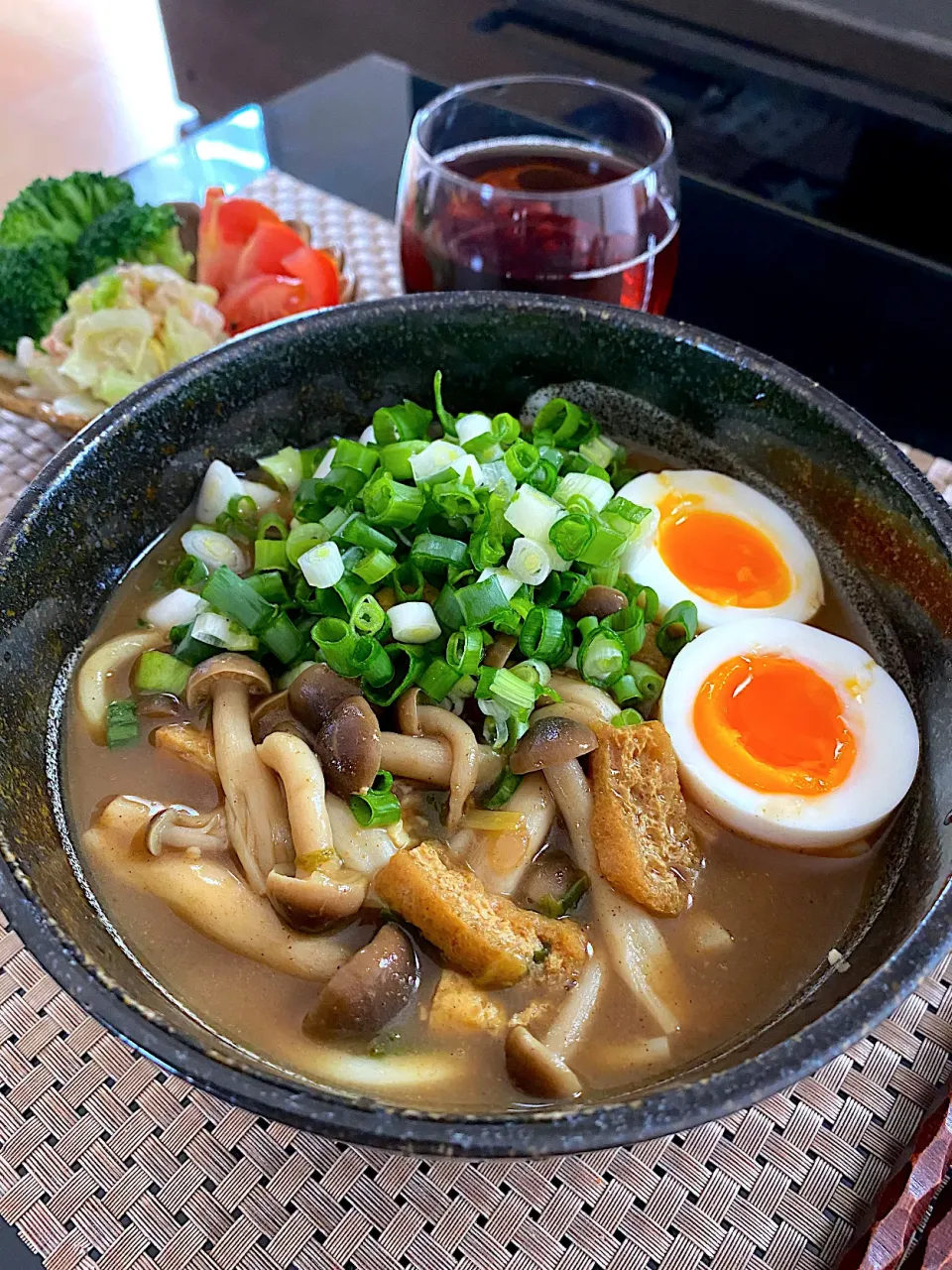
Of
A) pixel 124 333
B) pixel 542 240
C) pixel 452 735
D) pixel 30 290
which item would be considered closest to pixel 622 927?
pixel 452 735

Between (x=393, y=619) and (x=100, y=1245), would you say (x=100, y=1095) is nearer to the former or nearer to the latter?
(x=100, y=1245)

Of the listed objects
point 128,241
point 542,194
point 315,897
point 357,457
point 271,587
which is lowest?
point 315,897

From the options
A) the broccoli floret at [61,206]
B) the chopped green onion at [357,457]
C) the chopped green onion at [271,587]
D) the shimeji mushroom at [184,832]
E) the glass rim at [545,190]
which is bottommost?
the shimeji mushroom at [184,832]

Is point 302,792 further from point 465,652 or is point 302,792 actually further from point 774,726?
point 774,726

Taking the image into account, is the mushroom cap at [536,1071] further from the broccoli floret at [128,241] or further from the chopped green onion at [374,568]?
the broccoli floret at [128,241]

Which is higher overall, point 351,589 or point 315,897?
point 351,589

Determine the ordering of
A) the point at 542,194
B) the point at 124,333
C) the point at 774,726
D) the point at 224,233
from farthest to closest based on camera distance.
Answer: the point at 224,233 < the point at 124,333 < the point at 542,194 < the point at 774,726

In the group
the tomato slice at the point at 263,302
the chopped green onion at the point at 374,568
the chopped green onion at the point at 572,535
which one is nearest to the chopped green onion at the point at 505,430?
the chopped green onion at the point at 572,535
